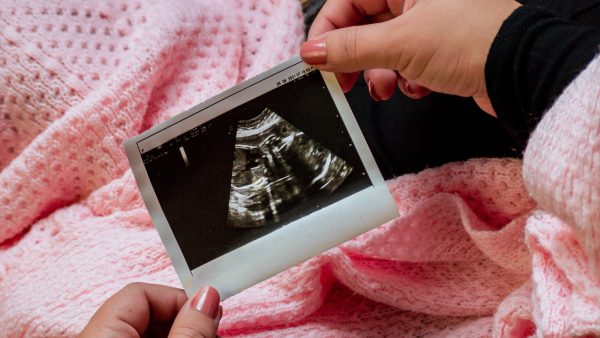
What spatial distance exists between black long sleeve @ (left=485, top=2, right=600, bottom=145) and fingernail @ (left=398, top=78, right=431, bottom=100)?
0.15m

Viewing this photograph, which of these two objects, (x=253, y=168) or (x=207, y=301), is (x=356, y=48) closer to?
(x=253, y=168)

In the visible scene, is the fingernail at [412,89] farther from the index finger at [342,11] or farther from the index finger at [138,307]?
the index finger at [138,307]

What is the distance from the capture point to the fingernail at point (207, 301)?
60 cm

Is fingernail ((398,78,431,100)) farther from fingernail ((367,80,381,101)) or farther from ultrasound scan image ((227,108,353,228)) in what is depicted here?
ultrasound scan image ((227,108,353,228))

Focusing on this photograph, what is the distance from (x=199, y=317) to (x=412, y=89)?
385mm

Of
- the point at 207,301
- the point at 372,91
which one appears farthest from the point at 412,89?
the point at 207,301

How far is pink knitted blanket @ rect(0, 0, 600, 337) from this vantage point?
2.29ft

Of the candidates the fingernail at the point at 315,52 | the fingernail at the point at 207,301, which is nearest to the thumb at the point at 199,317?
the fingernail at the point at 207,301

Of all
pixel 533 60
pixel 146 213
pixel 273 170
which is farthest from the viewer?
pixel 146 213

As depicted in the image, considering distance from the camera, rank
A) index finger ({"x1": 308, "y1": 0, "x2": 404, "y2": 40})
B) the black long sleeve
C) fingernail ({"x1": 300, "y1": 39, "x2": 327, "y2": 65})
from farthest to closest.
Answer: index finger ({"x1": 308, "y1": 0, "x2": 404, "y2": 40}), fingernail ({"x1": 300, "y1": 39, "x2": 327, "y2": 65}), the black long sleeve

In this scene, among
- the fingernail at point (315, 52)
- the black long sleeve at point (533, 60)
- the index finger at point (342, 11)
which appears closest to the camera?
the black long sleeve at point (533, 60)

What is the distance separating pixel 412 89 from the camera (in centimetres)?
70

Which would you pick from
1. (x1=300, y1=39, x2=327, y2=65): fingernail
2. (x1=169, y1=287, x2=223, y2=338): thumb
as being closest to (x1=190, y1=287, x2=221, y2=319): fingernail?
(x1=169, y1=287, x2=223, y2=338): thumb

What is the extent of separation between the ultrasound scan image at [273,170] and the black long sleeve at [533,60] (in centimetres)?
19
